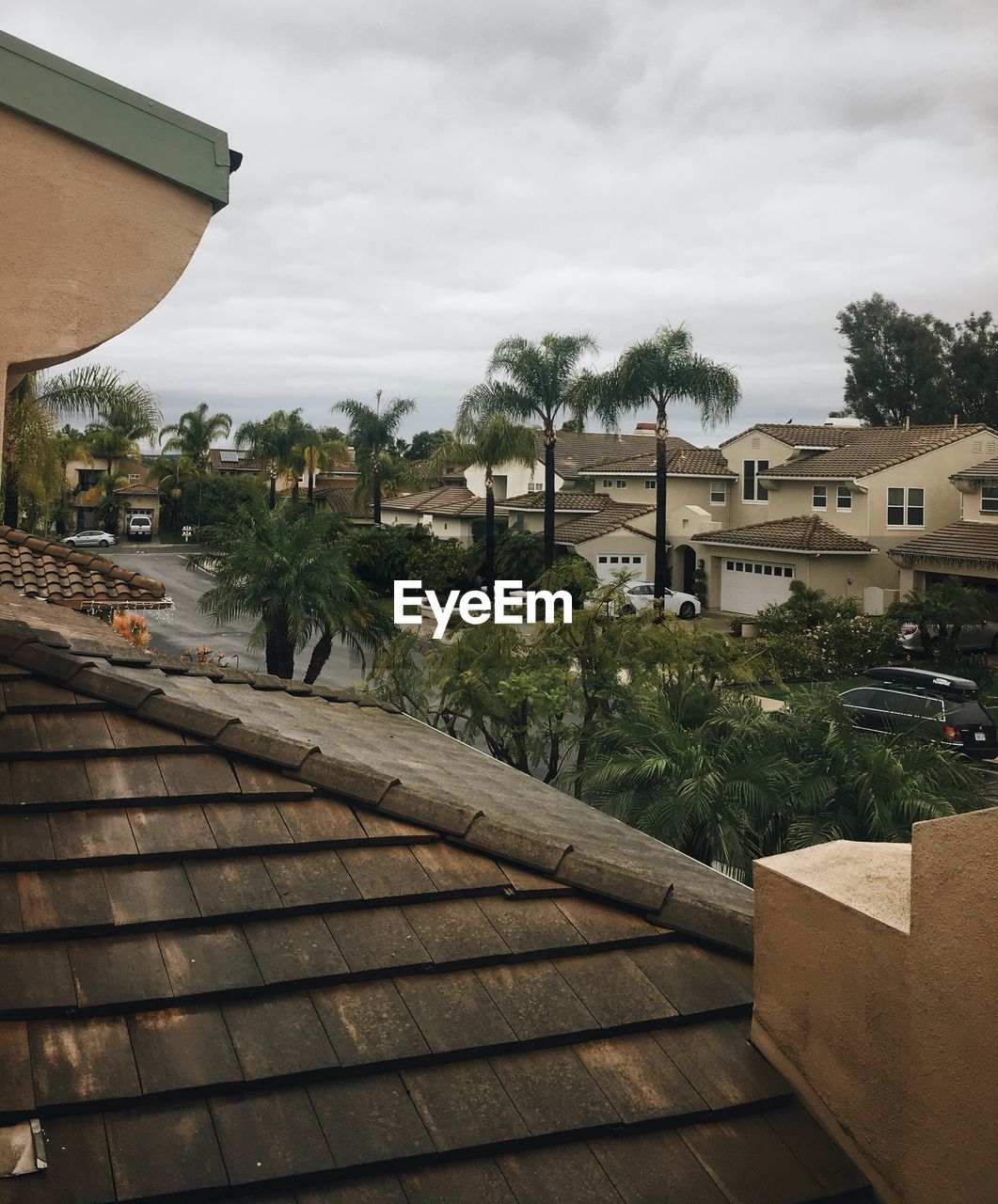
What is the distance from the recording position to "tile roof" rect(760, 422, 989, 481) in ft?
150

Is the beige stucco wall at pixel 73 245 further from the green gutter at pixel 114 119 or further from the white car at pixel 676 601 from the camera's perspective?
the white car at pixel 676 601

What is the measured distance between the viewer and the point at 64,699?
4.89 m

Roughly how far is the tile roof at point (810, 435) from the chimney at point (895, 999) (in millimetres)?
49985

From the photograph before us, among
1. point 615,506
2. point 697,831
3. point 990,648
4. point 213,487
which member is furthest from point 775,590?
point 213,487

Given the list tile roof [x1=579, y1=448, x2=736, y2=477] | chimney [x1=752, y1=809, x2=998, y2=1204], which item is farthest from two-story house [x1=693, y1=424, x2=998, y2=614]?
chimney [x1=752, y1=809, x2=998, y2=1204]

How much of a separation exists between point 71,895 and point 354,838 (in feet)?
3.52

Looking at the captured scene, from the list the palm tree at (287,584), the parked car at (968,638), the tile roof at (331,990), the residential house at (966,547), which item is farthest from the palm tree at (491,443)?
the tile roof at (331,990)

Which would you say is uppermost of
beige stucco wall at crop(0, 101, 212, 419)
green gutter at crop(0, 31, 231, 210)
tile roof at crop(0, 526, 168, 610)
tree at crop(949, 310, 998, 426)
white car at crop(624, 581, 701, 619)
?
tree at crop(949, 310, 998, 426)

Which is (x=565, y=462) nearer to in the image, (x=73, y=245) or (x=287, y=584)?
(x=287, y=584)

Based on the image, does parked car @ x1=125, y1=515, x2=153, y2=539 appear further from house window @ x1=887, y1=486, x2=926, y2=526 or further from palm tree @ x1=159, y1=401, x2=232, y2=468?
house window @ x1=887, y1=486, x2=926, y2=526

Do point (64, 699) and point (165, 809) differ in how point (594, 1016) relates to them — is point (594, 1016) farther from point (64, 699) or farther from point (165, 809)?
point (64, 699)

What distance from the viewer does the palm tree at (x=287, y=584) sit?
2917 centimetres

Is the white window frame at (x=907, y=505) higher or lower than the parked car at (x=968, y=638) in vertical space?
higher

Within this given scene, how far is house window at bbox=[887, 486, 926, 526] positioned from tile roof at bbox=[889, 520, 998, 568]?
2.54m
